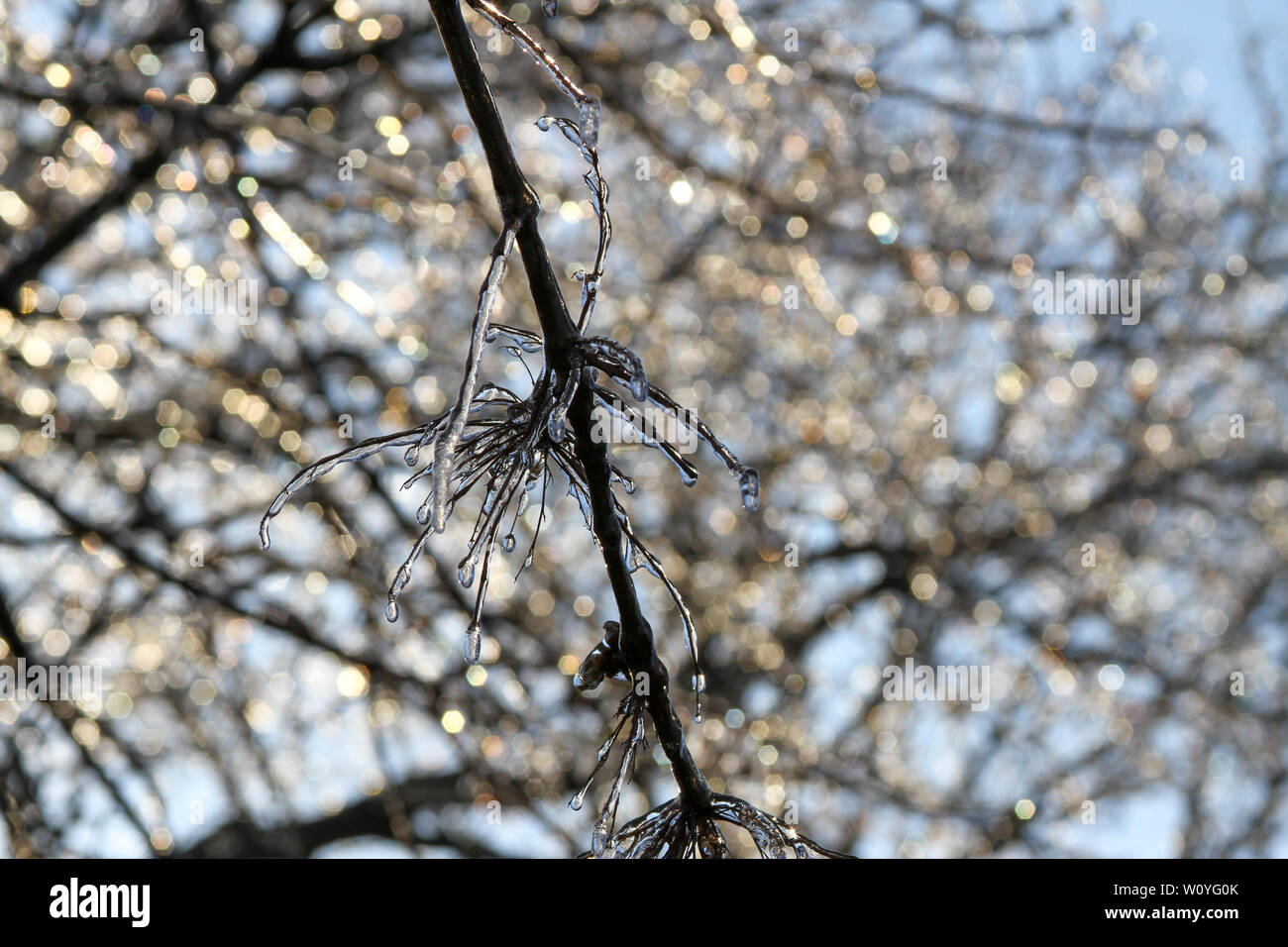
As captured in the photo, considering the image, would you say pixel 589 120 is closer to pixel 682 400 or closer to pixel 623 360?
pixel 623 360

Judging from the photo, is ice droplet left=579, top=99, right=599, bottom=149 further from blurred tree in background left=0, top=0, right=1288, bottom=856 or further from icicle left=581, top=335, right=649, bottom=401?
blurred tree in background left=0, top=0, right=1288, bottom=856

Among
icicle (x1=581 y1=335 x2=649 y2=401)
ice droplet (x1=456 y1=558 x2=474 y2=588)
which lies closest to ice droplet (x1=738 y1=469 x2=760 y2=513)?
icicle (x1=581 y1=335 x2=649 y2=401)

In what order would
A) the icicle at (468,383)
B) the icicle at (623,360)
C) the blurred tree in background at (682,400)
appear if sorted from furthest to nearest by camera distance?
the blurred tree in background at (682,400), the icicle at (623,360), the icicle at (468,383)

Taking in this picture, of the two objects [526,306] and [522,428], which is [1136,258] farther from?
[522,428]

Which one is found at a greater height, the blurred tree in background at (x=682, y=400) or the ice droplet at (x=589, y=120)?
the blurred tree in background at (x=682, y=400)

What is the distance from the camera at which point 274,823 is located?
10.7ft

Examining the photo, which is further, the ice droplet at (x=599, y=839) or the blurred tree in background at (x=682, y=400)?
the blurred tree in background at (x=682, y=400)

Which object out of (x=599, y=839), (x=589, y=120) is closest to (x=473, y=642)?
(x=599, y=839)

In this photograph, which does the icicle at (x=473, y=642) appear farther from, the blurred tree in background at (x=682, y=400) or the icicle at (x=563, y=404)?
the blurred tree in background at (x=682, y=400)

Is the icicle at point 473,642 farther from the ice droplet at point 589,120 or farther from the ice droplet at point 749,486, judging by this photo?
the ice droplet at point 589,120

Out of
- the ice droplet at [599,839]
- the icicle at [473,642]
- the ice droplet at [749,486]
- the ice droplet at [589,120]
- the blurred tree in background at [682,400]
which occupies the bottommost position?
the ice droplet at [599,839]

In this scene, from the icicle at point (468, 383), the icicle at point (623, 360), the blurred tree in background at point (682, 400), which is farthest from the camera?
the blurred tree in background at point (682, 400)

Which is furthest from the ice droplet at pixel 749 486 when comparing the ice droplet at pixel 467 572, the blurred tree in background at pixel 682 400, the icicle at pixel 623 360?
the blurred tree in background at pixel 682 400
